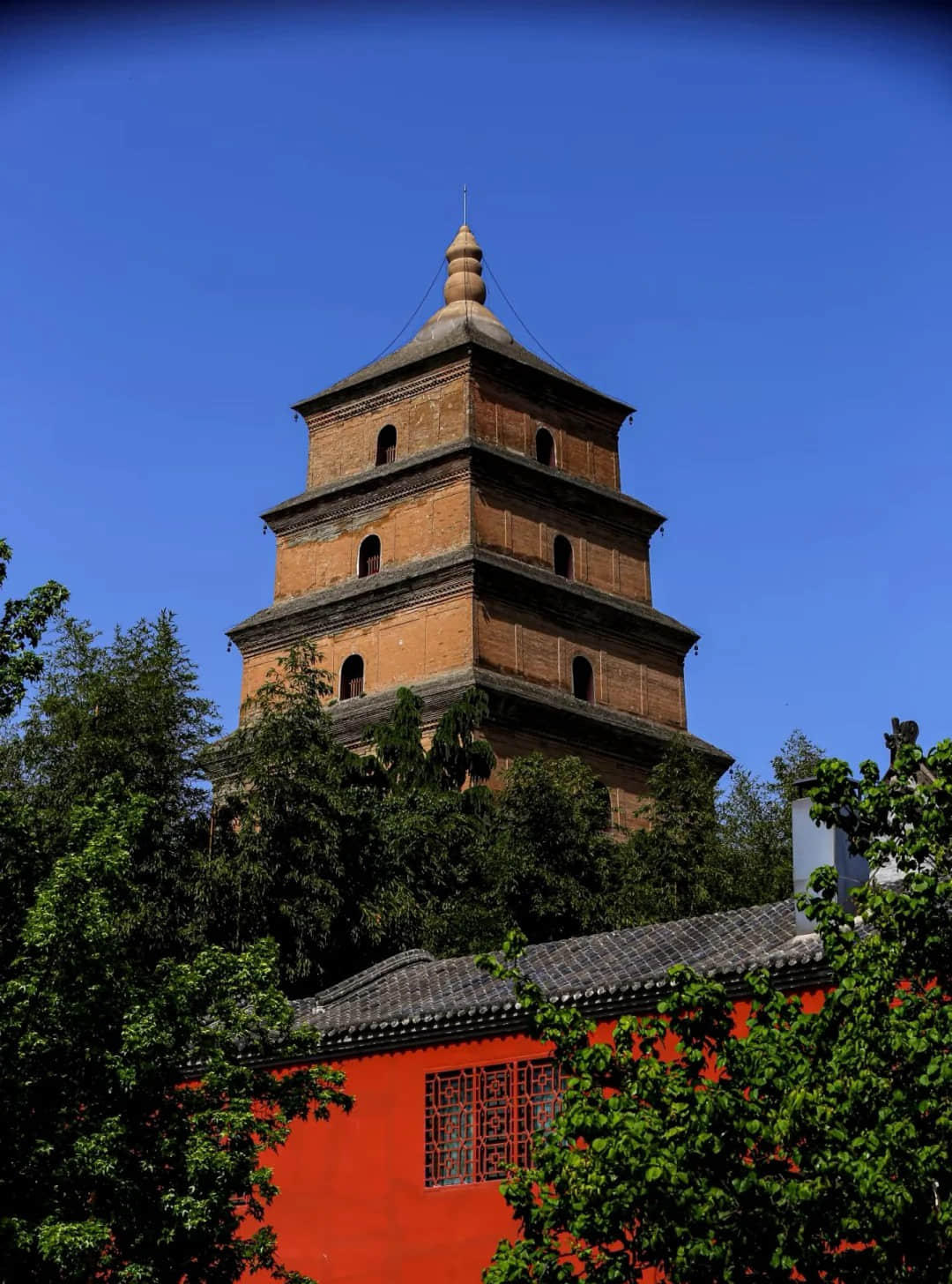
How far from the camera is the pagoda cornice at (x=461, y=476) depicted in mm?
34750

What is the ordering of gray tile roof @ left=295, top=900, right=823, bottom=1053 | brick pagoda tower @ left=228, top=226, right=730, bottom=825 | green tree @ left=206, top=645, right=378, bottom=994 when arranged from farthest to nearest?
brick pagoda tower @ left=228, top=226, right=730, bottom=825
green tree @ left=206, top=645, right=378, bottom=994
gray tile roof @ left=295, top=900, right=823, bottom=1053

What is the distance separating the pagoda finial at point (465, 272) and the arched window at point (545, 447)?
12.8 feet

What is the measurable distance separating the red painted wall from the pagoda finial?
80.9ft

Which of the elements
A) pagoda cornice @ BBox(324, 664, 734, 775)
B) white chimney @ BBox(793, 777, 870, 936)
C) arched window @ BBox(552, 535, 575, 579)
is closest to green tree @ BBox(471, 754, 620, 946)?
pagoda cornice @ BBox(324, 664, 734, 775)

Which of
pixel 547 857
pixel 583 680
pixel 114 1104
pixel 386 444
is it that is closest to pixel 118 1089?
pixel 114 1104

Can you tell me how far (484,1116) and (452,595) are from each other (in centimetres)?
1787

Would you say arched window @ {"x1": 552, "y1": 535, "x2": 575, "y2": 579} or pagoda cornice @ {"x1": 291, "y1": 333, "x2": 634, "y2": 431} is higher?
pagoda cornice @ {"x1": 291, "y1": 333, "x2": 634, "y2": 431}

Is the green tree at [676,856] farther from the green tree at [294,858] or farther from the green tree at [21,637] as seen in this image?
the green tree at [21,637]

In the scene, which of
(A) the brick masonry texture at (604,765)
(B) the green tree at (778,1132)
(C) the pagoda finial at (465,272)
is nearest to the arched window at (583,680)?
(A) the brick masonry texture at (604,765)

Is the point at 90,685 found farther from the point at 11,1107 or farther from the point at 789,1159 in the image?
the point at 789,1159

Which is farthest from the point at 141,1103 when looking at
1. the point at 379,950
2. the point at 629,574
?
the point at 629,574

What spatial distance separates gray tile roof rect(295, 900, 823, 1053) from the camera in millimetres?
15344

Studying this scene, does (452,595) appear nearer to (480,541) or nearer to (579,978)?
(480,541)

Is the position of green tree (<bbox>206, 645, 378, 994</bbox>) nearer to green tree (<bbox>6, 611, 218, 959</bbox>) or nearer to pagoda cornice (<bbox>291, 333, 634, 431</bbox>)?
green tree (<bbox>6, 611, 218, 959</bbox>)
